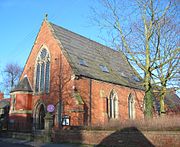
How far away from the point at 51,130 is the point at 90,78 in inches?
296

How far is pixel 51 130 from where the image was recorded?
2148cm

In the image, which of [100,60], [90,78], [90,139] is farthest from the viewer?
[100,60]

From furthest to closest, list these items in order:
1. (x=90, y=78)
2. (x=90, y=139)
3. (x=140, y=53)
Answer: (x=90, y=78)
(x=140, y=53)
(x=90, y=139)

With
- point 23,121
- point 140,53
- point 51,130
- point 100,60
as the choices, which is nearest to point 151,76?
point 140,53

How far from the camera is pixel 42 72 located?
95.0 ft

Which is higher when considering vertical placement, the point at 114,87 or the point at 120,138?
the point at 114,87

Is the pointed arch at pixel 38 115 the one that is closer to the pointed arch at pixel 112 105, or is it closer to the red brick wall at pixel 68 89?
the red brick wall at pixel 68 89

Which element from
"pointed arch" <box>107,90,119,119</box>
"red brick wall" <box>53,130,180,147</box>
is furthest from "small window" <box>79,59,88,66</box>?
"red brick wall" <box>53,130,180,147</box>

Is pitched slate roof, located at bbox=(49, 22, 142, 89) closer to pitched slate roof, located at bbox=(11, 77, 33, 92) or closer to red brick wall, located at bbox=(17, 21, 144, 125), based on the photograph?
red brick wall, located at bbox=(17, 21, 144, 125)

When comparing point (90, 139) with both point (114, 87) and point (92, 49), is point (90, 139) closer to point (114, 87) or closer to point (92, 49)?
point (114, 87)

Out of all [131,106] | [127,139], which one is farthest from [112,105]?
[127,139]

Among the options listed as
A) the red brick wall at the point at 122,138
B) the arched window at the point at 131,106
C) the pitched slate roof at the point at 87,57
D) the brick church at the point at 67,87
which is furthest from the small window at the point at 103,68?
the red brick wall at the point at 122,138

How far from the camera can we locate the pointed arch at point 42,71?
2794cm

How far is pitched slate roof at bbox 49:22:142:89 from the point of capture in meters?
26.3
